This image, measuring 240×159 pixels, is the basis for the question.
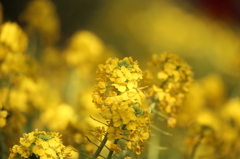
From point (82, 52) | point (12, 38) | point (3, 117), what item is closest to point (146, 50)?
point (82, 52)

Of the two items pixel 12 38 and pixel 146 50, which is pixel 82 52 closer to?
pixel 12 38

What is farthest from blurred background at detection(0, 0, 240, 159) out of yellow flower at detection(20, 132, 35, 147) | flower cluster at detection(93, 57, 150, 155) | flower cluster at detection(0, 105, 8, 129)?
yellow flower at detection(20, 132, 35, 147)

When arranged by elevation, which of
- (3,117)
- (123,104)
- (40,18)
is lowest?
(3,117)

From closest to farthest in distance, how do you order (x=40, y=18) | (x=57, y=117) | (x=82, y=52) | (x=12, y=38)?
1. (x=12, y=38)
2. (x=57, y=117)
3. (x=40, y=18)
4. (x=82, y=52)

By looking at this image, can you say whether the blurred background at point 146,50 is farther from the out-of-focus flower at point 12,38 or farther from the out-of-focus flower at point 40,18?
the out-of-focus flower at point 12,38

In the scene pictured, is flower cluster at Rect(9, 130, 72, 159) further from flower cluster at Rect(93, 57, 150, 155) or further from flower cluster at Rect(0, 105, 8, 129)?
flower cluster at Rect(0, 105, 8, 129)

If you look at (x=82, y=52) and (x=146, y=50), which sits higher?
(x=146, y=50)

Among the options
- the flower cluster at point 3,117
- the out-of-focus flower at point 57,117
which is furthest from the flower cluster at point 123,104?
the out-of-focus flower at point 57,117

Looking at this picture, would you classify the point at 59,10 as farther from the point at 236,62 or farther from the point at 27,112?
the point at 27,112
